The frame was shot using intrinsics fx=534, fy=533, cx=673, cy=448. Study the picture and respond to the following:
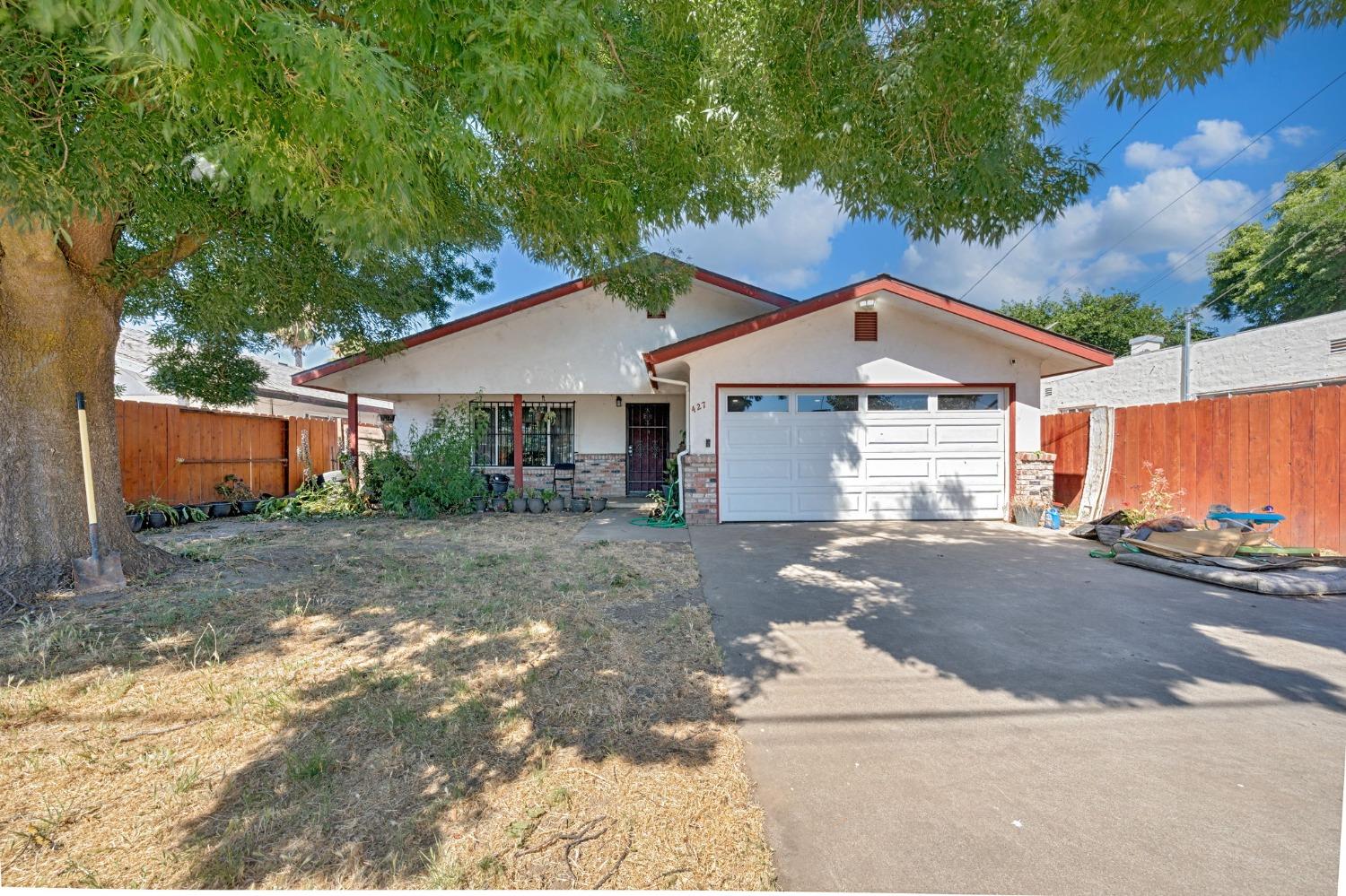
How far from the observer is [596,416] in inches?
494

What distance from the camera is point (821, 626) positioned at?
4039 mm

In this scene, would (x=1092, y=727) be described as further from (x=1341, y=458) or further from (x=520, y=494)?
(x=520, y=494)

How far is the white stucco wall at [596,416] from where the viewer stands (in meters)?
12.4

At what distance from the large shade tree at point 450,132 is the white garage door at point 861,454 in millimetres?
3671

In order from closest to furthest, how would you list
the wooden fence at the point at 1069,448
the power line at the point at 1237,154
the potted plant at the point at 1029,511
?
the power line at the point at 1237,154, the potted plant at the point at 1029,511, the wooden fence at the point at 1069,448

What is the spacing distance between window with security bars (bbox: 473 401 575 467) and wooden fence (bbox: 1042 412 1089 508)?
9780 mm

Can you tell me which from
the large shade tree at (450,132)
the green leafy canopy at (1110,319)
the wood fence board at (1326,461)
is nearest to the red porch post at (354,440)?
the large shade tree at (450,132)

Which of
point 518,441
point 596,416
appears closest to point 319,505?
point 518,441

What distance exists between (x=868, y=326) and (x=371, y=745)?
8.56m

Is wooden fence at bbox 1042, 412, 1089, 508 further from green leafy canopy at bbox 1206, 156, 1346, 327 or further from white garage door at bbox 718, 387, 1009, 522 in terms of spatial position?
green leafy canopy at bbox 1206, 156, 1346, 327

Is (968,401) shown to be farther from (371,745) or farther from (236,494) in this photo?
(236,494)

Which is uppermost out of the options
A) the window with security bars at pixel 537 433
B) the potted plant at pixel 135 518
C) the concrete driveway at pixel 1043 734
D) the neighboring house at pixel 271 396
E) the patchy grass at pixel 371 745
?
the neighboring house at pixel 271 396

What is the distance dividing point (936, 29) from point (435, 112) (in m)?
2.85

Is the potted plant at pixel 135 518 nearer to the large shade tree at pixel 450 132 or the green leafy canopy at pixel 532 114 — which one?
the large shade tree at pixel 450 132
